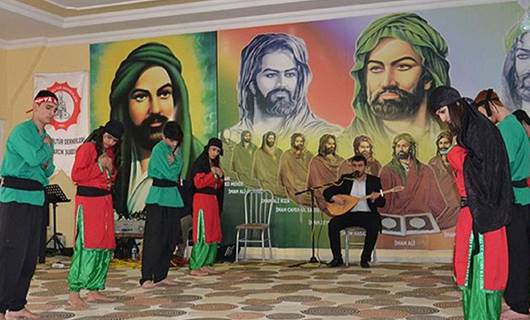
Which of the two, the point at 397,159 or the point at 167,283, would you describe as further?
the point at 397,159

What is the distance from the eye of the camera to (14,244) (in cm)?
439

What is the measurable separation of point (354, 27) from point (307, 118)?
136 centimetres

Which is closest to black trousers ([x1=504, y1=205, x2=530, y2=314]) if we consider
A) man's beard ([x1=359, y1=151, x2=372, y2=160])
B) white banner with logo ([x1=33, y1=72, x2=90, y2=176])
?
man's beard ([x1=359, y1=151, x2=372, y2=160])

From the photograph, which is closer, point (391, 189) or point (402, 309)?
point (402, 309)

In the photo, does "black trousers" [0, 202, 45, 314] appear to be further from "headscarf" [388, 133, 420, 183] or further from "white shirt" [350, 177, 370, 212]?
"headscarf" [388, 133, 420, 183]

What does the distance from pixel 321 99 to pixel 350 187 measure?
1.35 meters

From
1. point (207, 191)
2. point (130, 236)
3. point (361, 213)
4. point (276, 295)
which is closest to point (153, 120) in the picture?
point (130, 236)

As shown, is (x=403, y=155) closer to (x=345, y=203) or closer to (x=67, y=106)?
(x=345, y=203)

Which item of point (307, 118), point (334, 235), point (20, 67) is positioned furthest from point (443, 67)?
point (20, 67)

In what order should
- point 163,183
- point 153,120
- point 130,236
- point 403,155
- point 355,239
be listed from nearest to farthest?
1. point 163,183
2. point 403,155
3. point 355,239
4. point 130,236
5. point 153,120

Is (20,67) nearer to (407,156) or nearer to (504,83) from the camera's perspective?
(407,156)

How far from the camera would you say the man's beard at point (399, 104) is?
320 inches

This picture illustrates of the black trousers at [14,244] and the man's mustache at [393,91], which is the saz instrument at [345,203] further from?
the black trousers at [14,244]

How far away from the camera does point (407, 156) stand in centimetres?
814
